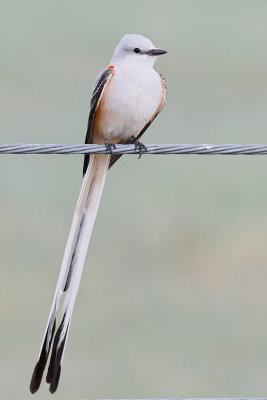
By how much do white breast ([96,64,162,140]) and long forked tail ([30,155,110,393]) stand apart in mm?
204

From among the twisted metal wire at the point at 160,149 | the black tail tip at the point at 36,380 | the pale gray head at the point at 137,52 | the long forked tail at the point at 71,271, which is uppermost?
the pale gray head at the point at 137,52

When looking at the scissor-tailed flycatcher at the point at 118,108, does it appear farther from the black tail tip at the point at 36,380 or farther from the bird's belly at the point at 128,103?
the black tail tip at the point at 36,380

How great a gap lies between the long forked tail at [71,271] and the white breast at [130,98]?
0.67ft

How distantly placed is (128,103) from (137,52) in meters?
0.24

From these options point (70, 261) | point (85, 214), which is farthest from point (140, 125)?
point (70, 261)

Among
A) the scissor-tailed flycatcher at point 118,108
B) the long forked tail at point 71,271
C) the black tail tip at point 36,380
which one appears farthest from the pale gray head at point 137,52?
the black tail tip at point 36,380

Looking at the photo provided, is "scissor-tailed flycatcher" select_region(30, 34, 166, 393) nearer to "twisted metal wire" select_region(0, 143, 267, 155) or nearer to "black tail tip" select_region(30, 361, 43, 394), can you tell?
"black tail tip" select_region(30, 361, 43, 394)

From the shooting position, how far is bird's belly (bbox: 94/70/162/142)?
3.41 meters

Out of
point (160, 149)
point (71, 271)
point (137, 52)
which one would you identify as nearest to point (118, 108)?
point (137, 52)

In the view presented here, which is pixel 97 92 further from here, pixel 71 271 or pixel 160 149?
pixel 160 149

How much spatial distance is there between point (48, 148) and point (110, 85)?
101cm

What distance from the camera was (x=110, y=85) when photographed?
3414mm

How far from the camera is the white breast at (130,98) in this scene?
11.2ft

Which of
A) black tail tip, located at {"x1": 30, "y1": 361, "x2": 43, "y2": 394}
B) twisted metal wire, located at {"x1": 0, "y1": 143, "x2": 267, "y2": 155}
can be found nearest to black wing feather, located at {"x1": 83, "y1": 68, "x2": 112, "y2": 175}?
twisted metal wire, located at {"x1": 0, "y1": 143, "x2": 267, "y2": 155}
